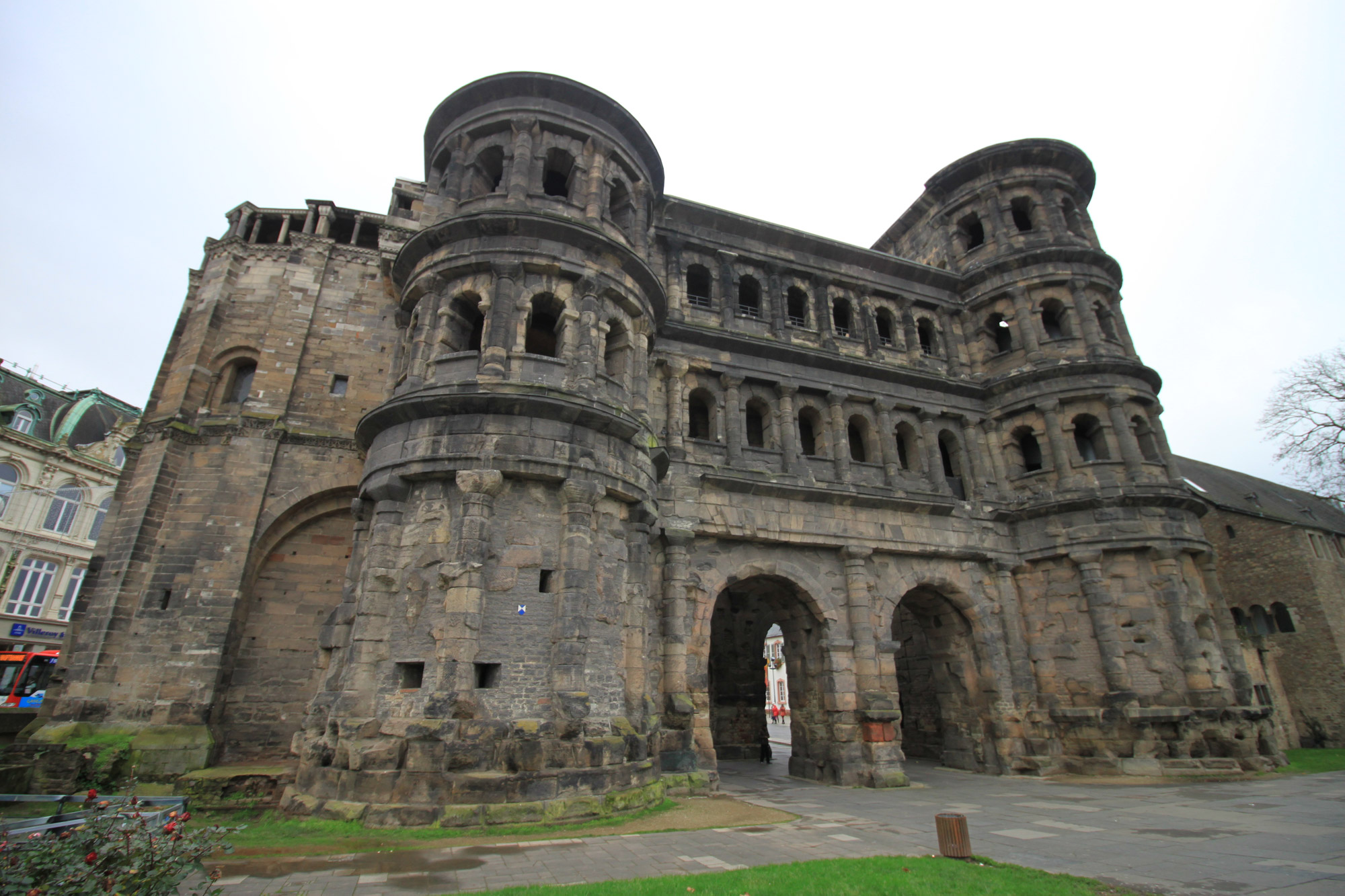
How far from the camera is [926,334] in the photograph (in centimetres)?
2259

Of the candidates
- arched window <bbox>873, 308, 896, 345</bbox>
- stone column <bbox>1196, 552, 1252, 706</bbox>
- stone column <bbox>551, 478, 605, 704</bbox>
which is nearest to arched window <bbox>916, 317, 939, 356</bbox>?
arched window <bbox>873, 308, 896, 345</bbox>

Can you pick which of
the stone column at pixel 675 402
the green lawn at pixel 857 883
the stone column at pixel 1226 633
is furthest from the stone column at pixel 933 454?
the green lawn at pixel 857 883

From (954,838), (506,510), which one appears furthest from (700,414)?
(954,838)

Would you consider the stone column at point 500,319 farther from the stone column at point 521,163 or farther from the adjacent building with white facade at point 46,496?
the adjacent building with white facade at point 46,496

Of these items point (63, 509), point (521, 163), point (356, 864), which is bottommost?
point (356, 864)

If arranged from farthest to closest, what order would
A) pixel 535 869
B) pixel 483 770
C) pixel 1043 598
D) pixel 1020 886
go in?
pixel 1043 598, pixel 483 770, pixel 535 869, pixel 1020 886

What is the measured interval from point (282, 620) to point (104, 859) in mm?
12461

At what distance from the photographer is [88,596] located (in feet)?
47.3

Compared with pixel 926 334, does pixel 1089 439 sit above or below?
below

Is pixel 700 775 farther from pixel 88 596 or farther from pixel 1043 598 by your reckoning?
pixel 88 596

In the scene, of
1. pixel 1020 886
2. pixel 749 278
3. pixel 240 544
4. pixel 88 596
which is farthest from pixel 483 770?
pixel 749 278

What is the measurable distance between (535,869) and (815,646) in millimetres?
10724

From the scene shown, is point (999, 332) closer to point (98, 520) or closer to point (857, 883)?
point (857, 883)

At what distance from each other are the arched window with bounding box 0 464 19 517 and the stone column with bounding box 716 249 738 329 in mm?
36885
